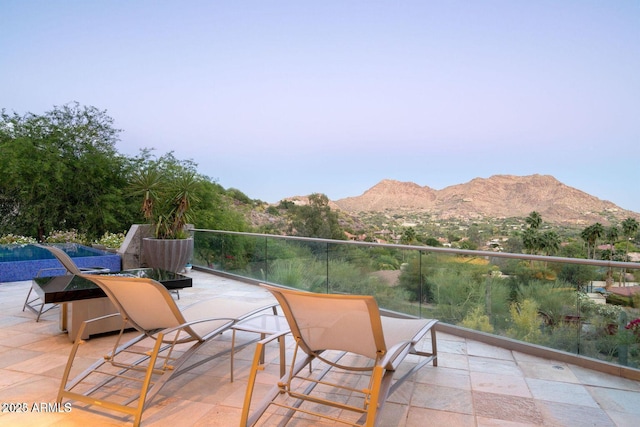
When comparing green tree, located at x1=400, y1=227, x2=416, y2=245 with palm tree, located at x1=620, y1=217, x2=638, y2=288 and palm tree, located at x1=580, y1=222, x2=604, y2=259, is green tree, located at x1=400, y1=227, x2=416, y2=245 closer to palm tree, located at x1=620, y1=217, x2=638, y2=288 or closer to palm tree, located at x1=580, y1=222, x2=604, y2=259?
palm tree, located at x1=580, y1=222, x2=604, y2=259

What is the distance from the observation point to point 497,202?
26.8 m

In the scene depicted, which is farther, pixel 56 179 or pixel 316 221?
pixel 316 221

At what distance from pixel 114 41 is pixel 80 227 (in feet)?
21.1

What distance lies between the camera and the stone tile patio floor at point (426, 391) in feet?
8.98

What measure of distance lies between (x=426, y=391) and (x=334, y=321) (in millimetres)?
1208

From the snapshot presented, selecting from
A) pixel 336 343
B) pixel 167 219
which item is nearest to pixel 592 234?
pixel 167 219

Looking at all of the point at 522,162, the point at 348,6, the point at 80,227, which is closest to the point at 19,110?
the point at 80,227

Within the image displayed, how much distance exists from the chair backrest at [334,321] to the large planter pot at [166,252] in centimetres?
631

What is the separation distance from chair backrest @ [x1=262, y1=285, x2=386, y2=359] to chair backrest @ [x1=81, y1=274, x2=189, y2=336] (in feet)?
2.66

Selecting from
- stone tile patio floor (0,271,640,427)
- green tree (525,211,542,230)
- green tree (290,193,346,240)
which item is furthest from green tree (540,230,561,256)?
stone tile patio floor (0,271,640,427)

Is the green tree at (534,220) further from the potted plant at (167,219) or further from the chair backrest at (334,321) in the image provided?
the chair backrest at (334,321)

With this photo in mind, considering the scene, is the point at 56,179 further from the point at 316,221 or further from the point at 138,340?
the point at 316,221

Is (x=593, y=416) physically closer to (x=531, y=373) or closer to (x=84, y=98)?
(x=531, y=373)

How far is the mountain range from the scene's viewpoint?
25000 millimetres
